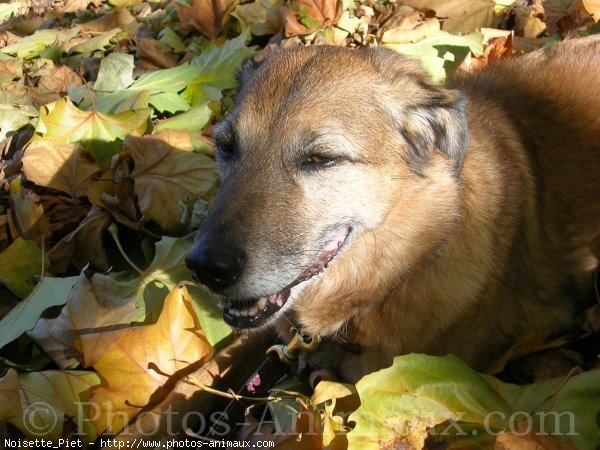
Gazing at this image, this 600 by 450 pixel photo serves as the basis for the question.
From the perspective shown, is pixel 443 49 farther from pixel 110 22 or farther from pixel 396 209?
pixel 110 22

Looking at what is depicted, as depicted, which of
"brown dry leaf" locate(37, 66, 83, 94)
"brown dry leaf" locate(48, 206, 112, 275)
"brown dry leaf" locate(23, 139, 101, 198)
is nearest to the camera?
"brown dry leaf" locate(48, 206, 112, 275)

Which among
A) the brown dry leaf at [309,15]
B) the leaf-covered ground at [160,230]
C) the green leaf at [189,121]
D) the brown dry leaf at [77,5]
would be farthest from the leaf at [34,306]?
the brown dry leaf at [77,5]

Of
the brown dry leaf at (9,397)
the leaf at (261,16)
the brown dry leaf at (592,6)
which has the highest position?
the brown dry leaf at (592,6)

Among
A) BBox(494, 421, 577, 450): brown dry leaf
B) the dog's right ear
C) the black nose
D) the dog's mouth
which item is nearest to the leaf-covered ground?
BBox(494, 421, 577, 450): brown dry leaf

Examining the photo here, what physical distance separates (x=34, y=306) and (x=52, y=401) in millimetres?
550

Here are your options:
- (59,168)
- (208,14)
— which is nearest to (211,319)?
(59,168)

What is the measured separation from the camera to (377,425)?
69.6 inches

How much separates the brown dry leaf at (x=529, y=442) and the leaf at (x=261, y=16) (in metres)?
3.46

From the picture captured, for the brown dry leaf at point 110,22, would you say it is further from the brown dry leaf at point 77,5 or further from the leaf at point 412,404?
the leaf at point 412,404

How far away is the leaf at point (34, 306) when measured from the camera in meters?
2.51

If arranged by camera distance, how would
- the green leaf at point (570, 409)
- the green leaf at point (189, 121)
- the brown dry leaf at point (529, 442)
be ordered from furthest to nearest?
the green leaf at point (189, 121), the green leaf at point (570, 409), the brown dry leaf at point (529, 442)

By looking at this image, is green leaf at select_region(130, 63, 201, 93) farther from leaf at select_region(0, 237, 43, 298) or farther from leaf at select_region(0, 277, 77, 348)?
leaf at select_region(0, 277, 77, 348)

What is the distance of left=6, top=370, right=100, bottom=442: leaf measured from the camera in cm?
213

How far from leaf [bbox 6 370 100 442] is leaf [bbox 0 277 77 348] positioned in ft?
0.92
